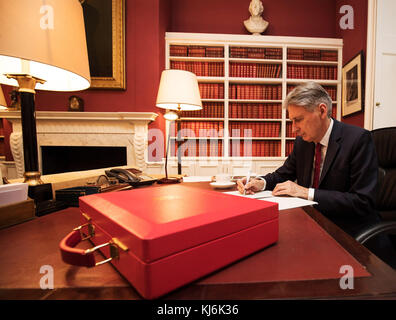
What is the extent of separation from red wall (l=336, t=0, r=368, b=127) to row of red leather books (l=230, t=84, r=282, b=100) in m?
0.96

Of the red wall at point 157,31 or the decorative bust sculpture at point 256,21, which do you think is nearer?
the red wall at point 157,31

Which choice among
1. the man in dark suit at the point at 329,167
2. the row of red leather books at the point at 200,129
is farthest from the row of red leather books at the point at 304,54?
the man in dark suit at the point at 329,167

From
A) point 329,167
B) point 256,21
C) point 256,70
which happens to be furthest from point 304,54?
point 329,167

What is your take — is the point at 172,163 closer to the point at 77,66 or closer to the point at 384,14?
the point at 77,66

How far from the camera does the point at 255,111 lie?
295cm

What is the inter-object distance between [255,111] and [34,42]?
272cm

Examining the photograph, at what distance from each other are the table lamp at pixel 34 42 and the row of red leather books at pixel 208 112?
2194mm

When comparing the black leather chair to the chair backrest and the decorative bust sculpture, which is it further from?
the decorative bust sculpture

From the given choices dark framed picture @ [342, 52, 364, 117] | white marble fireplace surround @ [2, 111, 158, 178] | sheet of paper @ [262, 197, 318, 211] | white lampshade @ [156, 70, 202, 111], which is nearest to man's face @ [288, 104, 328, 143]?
sheet of paper @ [262, 197, 318, 211]

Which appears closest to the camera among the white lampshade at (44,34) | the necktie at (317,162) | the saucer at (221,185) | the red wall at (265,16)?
the white lampshade at (44,34)

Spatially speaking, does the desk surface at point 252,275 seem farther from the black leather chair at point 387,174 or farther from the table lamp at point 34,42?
the black leather chair at point 387,174

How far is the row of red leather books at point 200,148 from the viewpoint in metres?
2.89
